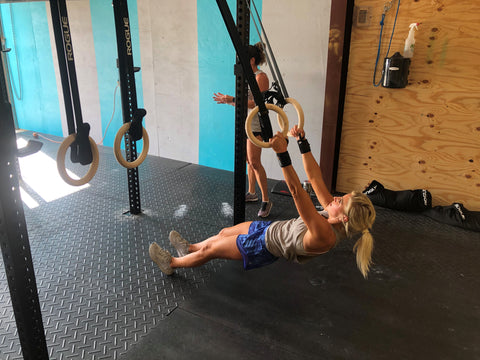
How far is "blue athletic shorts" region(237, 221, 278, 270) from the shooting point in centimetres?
224

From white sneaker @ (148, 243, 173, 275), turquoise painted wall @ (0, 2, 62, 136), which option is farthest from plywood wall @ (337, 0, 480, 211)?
turquoise painted wall @ (0, 2, 62, 136)

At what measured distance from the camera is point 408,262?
290 centimetres

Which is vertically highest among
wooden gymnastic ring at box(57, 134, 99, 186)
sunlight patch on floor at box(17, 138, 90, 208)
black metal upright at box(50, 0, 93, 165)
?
black metal upright at box(50, 0, 93, 165)

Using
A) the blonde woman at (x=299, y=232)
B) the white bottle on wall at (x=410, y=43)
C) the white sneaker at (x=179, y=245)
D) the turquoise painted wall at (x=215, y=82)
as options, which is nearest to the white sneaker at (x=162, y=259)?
the blonde woman at (x=299, y=232)

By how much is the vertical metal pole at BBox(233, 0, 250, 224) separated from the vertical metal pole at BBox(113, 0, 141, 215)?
0.77 metres

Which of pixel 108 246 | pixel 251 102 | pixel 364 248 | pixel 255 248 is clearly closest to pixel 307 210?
pixel 364 248

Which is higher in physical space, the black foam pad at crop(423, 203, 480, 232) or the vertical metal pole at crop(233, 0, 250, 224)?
the vertical metal pole at crop(233, 0, 250, 224)

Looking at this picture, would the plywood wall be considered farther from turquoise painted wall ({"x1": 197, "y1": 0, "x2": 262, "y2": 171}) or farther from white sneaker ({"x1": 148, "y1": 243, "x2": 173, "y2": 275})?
white sneaker ({"x1": 148, "y1": 243, "x2": 173, "y2": 275})

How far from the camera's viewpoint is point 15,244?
1.57 m

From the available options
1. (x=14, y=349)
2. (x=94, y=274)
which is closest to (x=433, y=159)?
(x=94, y=274)

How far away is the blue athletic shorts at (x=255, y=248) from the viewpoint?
2.24 meters

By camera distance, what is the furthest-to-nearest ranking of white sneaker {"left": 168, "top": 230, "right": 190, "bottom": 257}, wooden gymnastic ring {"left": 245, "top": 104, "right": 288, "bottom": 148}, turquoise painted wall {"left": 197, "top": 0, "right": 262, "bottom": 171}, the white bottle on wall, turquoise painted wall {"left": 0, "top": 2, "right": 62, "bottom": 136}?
turquoise painted wall {"left": 0, "top": 2, "right": 62, "bottom": 136}
turquoise painted wall {"left": 197, "top": 0, "right": 262, "bottom": 171}
the white bottle on wall
white sneaker {"left": 168, "top": 230, "right": 190, "bottom": 257}
wooden gymnastic ring {"left": 245, "top": 104, "right": 288, "bottom": 148}

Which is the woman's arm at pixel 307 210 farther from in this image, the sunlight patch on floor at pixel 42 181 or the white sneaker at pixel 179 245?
the sunlight patch on floor at pixel 42 181

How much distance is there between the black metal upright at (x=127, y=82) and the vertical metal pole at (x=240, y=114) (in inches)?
30.4
